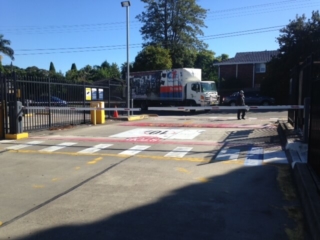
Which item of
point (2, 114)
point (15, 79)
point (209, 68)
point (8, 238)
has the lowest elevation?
point (8, 238)

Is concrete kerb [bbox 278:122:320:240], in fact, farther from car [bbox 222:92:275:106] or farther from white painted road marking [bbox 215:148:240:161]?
car [bbox 222:92:275:106]

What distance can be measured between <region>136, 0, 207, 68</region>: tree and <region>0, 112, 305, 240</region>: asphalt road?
45.0 m

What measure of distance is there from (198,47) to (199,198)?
52.7 m

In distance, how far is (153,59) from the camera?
4703 cm

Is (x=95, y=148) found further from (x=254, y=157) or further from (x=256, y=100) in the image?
(x=256, y=100)

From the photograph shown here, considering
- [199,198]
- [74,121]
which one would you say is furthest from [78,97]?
[199,198]

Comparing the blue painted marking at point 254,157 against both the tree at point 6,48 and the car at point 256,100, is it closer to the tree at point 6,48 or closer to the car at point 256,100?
the car at point 256,100

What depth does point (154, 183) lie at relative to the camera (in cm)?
634

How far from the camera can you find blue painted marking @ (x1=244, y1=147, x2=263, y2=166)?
26.0ft

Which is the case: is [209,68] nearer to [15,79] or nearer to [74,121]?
[74,121]

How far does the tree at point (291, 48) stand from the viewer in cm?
3241

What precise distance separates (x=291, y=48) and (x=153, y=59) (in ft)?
65.8

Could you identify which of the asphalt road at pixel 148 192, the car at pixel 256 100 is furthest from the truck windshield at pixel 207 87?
the asphalt road at pixel 148 192

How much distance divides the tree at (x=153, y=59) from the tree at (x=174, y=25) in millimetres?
5144
